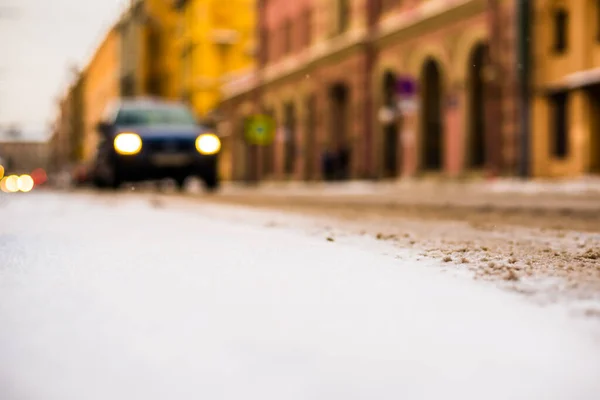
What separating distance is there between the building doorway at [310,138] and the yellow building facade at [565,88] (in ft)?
45.1

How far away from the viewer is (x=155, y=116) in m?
17.2

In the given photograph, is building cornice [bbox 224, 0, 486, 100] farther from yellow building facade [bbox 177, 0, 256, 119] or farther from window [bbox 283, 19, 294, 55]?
yellow building facade [bbox 177, 0, 256, 119]

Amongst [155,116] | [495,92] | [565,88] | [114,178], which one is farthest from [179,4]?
[114,178]

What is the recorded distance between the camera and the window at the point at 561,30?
21.6 metres

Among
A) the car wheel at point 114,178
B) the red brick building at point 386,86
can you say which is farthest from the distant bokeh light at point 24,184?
the car wheel at point 114,178

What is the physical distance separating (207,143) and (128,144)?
4.27ft

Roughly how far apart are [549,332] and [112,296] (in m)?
1.32

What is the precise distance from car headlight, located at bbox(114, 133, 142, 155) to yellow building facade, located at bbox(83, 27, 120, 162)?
2252 inches

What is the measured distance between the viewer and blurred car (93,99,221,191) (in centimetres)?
1570

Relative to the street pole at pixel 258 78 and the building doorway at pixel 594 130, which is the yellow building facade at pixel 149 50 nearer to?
the street pole at pixel 258 78

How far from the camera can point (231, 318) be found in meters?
2.53

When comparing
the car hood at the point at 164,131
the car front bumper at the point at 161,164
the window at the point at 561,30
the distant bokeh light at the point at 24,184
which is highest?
the window at the point at 561,30

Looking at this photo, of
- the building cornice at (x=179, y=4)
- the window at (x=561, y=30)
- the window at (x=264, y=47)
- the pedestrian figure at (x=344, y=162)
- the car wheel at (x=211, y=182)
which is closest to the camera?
the car wheel at (x=211, y=182)

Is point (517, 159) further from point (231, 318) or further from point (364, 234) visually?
point (231, 318)
